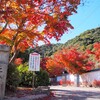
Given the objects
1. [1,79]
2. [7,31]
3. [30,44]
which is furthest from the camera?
[30,44]

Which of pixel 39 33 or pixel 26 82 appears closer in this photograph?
pixel 39 33

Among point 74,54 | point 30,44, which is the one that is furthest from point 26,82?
point 74,54

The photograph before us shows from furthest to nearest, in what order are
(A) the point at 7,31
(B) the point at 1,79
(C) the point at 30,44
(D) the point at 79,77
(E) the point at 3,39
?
(D) the point at 79,77, (C) the point at 30,44, (A) the point at 7,31, (E) the point at 3,39, (B) the point at 1,79

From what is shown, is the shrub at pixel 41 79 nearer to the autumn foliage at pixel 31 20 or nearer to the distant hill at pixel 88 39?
the autumn foliage at pixel 31 20

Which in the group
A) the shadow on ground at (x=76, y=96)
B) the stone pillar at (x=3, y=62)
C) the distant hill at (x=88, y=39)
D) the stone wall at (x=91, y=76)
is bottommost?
the shadow on ground at (x=76, y=96)

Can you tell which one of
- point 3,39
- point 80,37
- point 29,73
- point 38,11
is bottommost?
point 29,73

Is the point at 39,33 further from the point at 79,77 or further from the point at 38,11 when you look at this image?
the point at 79,77

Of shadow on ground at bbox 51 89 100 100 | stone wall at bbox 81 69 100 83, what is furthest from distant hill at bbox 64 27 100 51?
shadow on ground at bbox 51 89 100 100

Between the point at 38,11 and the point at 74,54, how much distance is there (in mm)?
21727

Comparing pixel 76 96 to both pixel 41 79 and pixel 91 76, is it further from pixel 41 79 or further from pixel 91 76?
pixel 91 76

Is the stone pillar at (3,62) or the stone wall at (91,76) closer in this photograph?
the stone pillar at (3,62)

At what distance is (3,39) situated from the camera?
1666 cm

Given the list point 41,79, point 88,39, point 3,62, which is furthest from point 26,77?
point 88,39

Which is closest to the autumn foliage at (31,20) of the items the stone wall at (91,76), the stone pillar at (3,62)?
the stone pillar at (3,62)
